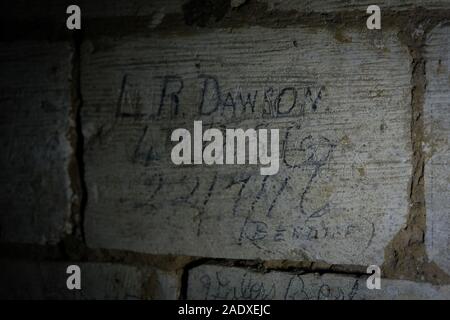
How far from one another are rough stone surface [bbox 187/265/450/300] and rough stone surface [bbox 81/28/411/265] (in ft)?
0.21

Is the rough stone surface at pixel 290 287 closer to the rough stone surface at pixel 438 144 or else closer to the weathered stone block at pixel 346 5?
the rough stone surface at pixel 438 144

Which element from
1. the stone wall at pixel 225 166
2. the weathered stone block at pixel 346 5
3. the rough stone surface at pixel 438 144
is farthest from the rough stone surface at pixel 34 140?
the rough stone surface at pixel 438 144

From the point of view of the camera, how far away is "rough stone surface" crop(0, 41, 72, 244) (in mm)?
1444

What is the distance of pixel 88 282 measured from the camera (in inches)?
57.5

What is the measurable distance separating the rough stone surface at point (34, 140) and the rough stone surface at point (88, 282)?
104 mm

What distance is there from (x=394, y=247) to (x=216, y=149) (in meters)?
0.63

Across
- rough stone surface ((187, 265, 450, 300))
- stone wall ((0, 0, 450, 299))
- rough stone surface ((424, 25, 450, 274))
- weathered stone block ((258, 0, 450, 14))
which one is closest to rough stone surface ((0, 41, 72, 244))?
stone wall ((0, 0, 450, 299))

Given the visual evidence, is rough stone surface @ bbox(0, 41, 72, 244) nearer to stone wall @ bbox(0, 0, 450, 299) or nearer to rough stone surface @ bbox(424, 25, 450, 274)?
stone wall @ bbox(0, 0, 450, 299)

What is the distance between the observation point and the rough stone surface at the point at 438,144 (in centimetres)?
125

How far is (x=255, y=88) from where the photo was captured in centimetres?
134

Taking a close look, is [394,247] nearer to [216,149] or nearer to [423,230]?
[423,230]

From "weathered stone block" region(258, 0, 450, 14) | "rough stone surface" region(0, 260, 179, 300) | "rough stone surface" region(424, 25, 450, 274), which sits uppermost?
"weathered stone block" region(258, 0, 450, 14)

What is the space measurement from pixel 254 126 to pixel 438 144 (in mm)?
553
